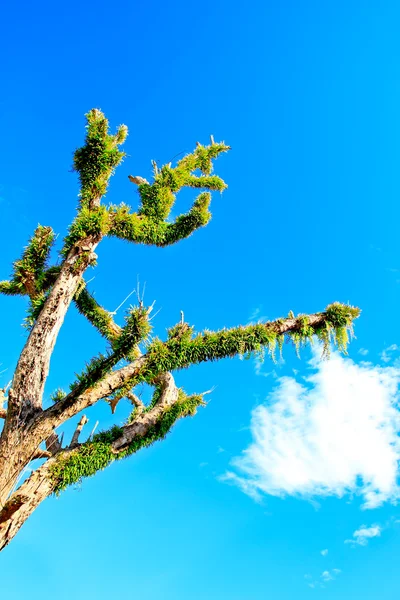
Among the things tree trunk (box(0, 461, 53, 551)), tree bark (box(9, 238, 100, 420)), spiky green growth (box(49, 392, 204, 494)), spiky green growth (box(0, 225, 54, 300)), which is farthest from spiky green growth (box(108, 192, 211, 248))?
tree trunk (box(0, 461, 53, 551))

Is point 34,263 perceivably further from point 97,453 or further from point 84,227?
point 97,453

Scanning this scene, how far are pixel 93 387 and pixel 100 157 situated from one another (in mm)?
5145

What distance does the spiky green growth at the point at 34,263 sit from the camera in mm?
9023

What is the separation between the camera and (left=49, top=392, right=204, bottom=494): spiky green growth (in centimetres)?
685

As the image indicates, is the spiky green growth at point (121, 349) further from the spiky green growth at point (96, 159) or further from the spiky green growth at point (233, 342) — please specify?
the spiky green growth at point (96, 159)

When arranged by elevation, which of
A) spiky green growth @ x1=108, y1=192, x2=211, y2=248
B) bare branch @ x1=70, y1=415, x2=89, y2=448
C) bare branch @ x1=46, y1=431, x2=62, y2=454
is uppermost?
spiky green growth @ x1=108, y1=192, x2=211, y2=248

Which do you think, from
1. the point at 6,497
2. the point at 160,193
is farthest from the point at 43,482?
the point at 160,193

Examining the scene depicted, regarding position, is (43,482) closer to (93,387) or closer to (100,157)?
(93,387)

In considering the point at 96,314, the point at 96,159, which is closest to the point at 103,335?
the point at 96,314

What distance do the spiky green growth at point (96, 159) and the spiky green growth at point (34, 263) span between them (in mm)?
1265

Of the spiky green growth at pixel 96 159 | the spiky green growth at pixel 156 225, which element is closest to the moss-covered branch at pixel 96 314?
the spiky green growth at pixel 156 225

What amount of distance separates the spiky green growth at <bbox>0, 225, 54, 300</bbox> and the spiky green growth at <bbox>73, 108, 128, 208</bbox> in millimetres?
1265

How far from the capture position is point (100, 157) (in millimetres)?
9578

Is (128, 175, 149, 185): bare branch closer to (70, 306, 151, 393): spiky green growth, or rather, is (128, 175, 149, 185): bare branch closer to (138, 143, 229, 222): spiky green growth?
(138, 143, 229, 222): spiky green growth
